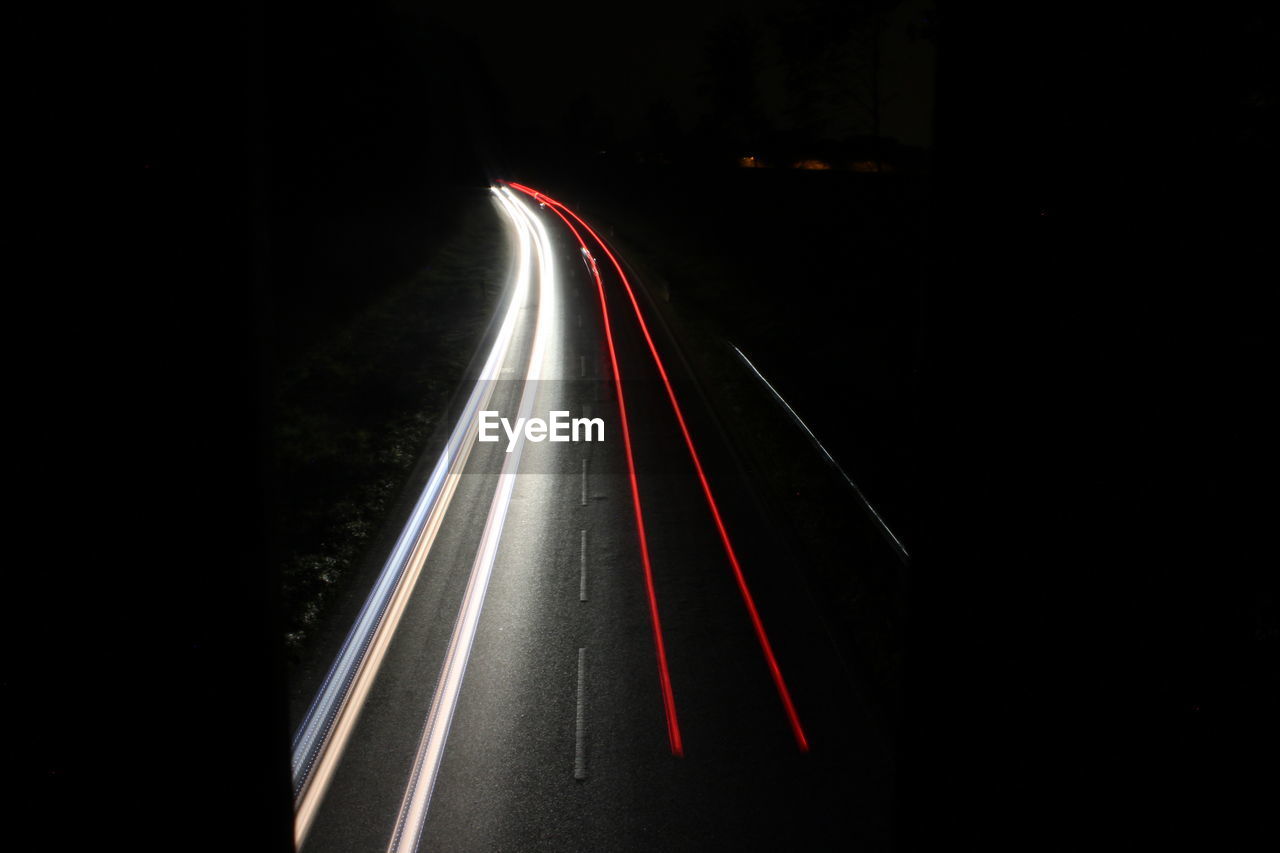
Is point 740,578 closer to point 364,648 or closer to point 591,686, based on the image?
point 591,686

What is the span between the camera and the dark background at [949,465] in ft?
7.80

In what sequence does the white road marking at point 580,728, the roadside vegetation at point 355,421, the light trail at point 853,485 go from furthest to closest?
the roadside vegetation at point 355,421 < the light trail at point 853,485 < the white road marking at point 580,728

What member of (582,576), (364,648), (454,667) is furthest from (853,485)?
(364,648)

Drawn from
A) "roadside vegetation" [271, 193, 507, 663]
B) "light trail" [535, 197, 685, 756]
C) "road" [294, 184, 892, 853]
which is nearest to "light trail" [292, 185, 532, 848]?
"road" [294, 184, 892, 853]

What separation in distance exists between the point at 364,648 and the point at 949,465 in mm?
8112

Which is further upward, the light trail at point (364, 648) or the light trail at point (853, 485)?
the light trail at point (853, 485)

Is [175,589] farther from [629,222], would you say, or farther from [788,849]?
[629,222]

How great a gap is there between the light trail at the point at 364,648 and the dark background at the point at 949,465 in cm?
112

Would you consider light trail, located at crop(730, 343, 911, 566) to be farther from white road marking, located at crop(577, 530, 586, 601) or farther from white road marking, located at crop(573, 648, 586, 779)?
white road marking, located at crop(577, 530, 586, 601)

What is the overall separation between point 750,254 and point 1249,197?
25.7 m

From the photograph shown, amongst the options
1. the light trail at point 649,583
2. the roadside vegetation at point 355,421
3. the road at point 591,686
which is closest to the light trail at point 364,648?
the road at point 591,686

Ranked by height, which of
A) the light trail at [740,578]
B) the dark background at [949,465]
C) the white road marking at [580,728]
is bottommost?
the white road marking at [580,728]

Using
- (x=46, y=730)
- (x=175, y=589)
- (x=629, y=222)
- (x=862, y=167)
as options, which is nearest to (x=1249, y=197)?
(x=175, y=589)

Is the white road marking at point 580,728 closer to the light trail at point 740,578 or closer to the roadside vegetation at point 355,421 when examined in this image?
the light trail at point 740,578
